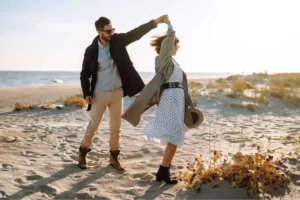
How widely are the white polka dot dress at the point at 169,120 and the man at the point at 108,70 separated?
63 cm

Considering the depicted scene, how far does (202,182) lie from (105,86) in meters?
1.82

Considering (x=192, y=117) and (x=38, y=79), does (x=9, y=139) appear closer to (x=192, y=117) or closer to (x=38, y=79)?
(x=192, y=117)

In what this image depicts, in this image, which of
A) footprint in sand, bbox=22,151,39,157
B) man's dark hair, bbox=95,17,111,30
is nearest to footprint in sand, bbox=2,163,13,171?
footprint in sand, bbox=22,151,39,157

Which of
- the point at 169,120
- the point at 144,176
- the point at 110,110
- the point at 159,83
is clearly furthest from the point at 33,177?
the point at 159,83

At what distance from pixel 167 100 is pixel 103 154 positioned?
214 centimetres

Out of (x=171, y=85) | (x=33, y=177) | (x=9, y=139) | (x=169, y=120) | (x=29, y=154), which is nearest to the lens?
(x=169, y=120)

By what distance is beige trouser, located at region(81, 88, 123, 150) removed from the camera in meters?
4.72

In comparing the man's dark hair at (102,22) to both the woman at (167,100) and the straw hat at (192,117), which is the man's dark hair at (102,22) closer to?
the woman at (167,100)

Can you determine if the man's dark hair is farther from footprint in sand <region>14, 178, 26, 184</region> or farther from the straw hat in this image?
footprint in sand <region>14, 178, 26, 184</region>

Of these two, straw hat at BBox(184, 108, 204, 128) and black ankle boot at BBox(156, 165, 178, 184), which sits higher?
straw hat at BBox(184, 108, 204, 128)

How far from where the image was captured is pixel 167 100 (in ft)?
13.9

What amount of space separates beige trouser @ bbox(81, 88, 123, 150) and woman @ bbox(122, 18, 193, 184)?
443mm

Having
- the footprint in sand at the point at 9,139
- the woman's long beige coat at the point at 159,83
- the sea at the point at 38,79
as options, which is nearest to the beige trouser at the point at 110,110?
the woman's long beige coat at the point at 159,83

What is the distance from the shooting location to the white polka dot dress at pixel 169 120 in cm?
414
